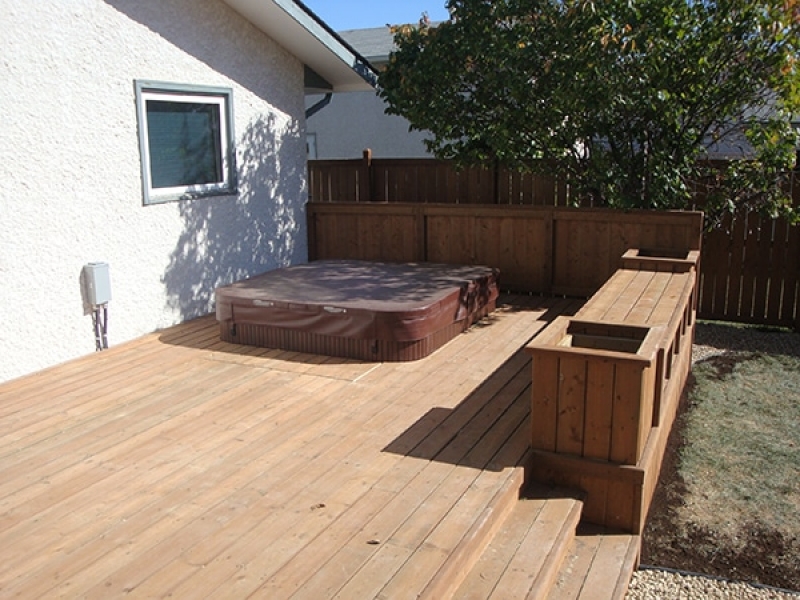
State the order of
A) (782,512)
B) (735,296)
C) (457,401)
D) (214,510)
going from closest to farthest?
(214,510) < (782,512) < (457,401) < (735,296)

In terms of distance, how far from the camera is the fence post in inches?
379

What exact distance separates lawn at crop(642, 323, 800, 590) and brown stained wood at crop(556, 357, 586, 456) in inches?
27.9

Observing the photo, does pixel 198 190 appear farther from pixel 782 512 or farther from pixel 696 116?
pixel 782 512

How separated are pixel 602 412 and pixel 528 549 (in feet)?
2.61

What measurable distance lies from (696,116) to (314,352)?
4.17 metres

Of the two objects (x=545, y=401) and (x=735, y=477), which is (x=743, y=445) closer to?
(x=735, y=477)

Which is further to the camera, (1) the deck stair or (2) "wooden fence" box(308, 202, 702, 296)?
(2) "wooden fence" box(308, 202, 702, 296)

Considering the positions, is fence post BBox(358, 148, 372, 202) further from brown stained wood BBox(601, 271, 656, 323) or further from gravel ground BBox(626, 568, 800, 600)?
gravel ground BBox(626, 568, 800, 600)

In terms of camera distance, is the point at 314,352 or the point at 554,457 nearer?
the point at 554,457

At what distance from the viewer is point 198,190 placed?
22.6 feet

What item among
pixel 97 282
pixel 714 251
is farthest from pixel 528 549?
pixel 714 251

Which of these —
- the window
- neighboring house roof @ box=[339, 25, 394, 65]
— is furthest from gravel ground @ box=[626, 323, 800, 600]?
neighboring house roof @ box=[339, 25, 394, 65]

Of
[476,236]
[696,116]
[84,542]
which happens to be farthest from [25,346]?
→ [696,116]

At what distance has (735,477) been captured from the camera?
187 inches
